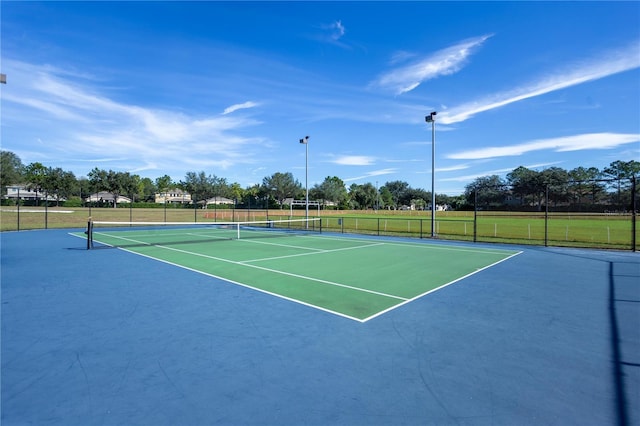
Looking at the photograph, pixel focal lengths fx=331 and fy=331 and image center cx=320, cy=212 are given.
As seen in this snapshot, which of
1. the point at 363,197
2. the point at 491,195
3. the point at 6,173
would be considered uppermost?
the point at 6,173

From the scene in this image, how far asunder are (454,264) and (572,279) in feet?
11.1

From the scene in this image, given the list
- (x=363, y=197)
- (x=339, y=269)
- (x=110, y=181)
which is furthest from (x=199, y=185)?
(x=339, y=269)

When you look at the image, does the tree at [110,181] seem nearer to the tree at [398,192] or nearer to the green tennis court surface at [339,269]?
the green tennis court surface at [339,269]

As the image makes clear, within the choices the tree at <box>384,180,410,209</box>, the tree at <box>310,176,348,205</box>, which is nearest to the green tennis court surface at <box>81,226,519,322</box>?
the tree at <box>310,176,348,205</box>

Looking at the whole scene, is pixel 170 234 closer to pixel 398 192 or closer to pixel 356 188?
pixel 356 188

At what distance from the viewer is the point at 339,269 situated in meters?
10.4

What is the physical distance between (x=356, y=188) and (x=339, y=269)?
339 ft

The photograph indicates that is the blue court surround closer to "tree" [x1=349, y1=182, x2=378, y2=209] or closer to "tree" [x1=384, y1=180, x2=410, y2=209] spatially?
"tree" [x1=349, y1=182, x2=378, y2=209]

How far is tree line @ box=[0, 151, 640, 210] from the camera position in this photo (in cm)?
1880

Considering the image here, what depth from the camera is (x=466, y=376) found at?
3.84 m

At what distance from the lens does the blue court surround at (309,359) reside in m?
3.19

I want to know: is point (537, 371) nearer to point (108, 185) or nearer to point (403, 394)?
point (403, 394)

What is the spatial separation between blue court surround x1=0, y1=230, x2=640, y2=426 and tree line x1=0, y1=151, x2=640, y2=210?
43.0 feet

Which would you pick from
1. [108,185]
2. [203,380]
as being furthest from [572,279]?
[108,185]
